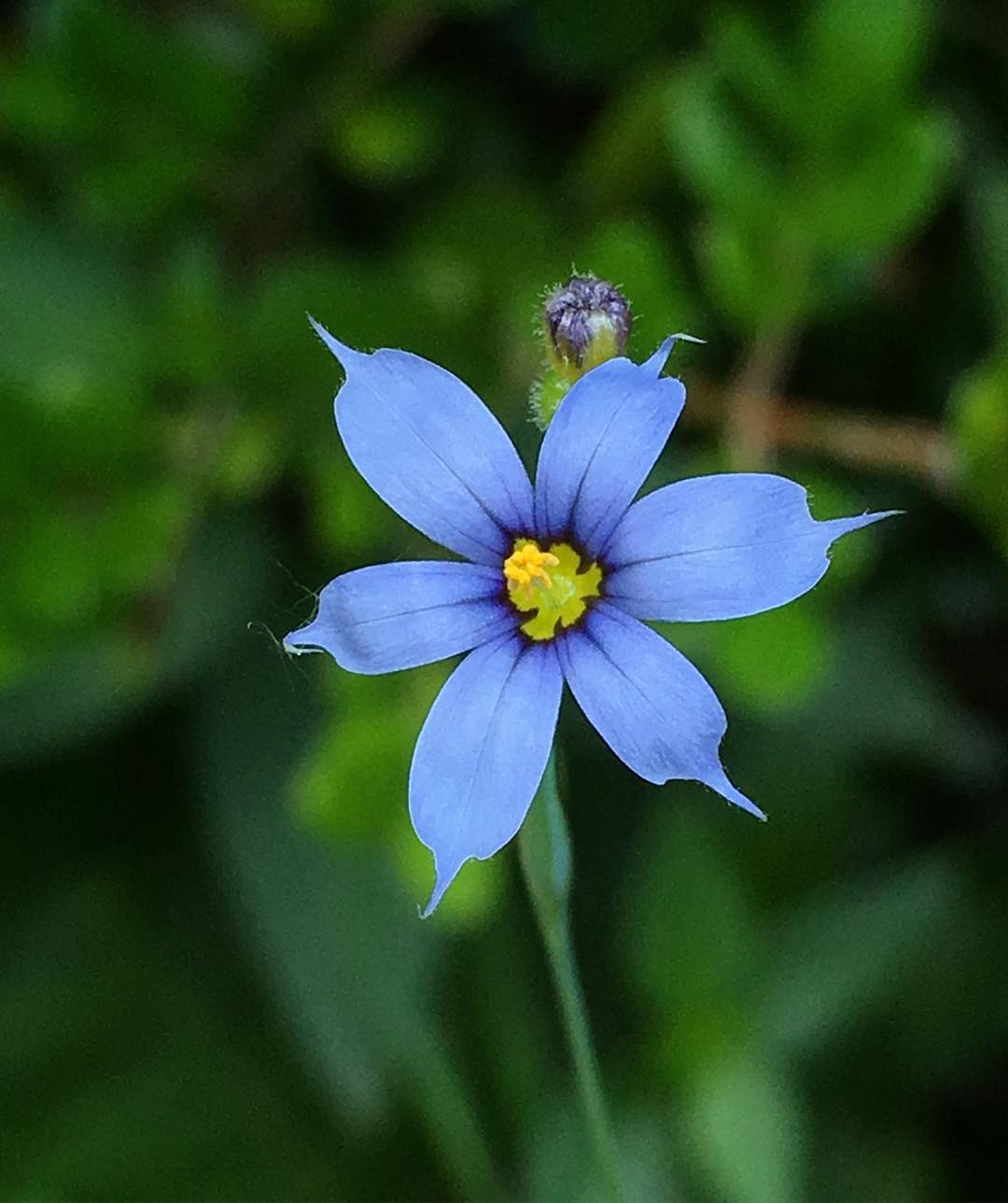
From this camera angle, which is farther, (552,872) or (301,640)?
(552,872)

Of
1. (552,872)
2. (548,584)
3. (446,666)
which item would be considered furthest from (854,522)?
(446,666)

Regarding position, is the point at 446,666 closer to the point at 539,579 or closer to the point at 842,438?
the point at 842,438

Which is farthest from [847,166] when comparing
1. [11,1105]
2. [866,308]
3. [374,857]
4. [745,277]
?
[11,1105]

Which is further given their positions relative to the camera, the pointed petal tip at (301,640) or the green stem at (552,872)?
the green stem at (552,872)

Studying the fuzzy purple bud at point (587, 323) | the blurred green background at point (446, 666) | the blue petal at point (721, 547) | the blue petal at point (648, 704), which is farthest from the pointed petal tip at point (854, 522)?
the blurred green background at point (446, 666)

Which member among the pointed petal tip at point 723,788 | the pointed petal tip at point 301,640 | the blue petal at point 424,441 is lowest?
the pointed petal tip at point 723,788

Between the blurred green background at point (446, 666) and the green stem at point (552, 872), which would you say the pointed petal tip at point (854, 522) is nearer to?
the green stem at point (552, 872)
